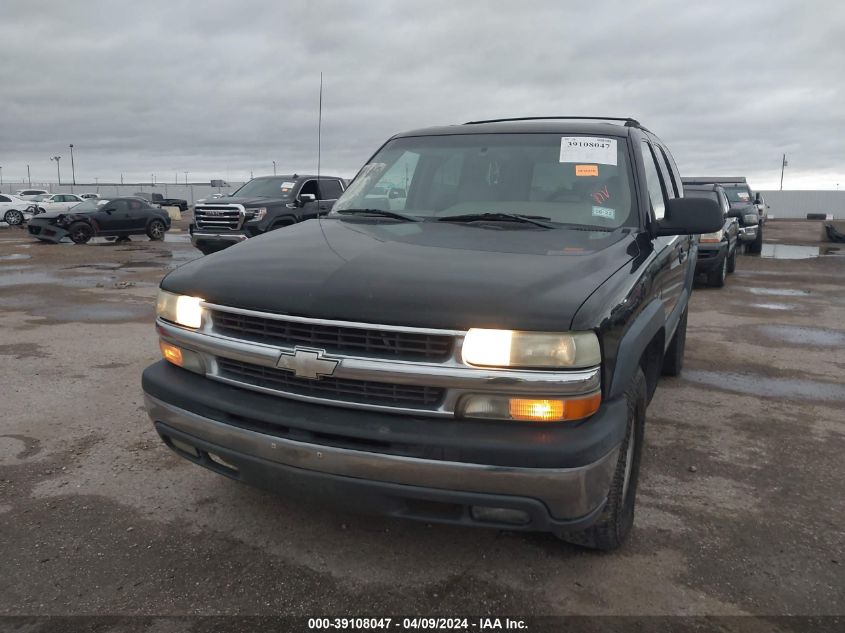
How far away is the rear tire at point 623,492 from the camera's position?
2.66 metres

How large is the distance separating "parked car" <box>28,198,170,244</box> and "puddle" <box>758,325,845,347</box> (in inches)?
785

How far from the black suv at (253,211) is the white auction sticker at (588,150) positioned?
10.8 metres

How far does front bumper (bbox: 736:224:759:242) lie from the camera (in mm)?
17422

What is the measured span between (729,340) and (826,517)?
4.56 m

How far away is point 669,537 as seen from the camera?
307 cm

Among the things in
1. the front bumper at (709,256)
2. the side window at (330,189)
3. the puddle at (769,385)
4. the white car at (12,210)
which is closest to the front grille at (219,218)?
the side window at (330,189)

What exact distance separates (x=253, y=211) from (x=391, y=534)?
489 inches

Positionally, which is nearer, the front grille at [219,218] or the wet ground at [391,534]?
the wet ground at [391,534]

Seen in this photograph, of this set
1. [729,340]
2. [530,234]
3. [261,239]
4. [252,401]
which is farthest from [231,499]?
[729,340]

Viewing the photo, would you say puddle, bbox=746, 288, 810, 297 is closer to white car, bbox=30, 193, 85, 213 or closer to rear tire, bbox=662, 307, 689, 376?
rear tire, bbox=662, 307, 689, 376

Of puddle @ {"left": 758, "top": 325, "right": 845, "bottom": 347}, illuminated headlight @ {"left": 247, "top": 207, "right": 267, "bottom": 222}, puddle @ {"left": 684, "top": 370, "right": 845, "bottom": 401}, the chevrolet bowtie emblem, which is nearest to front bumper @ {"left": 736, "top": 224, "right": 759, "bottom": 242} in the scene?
puddle @ {"left": 758, "top": 325, "right": 845, "bottom": 347}

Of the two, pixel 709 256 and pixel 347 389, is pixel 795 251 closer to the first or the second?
pixel 709 256

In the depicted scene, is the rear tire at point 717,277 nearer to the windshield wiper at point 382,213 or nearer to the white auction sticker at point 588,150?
the white auction sticker at point 588,150

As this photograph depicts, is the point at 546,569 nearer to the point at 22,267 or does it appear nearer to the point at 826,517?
the point at 826,517
